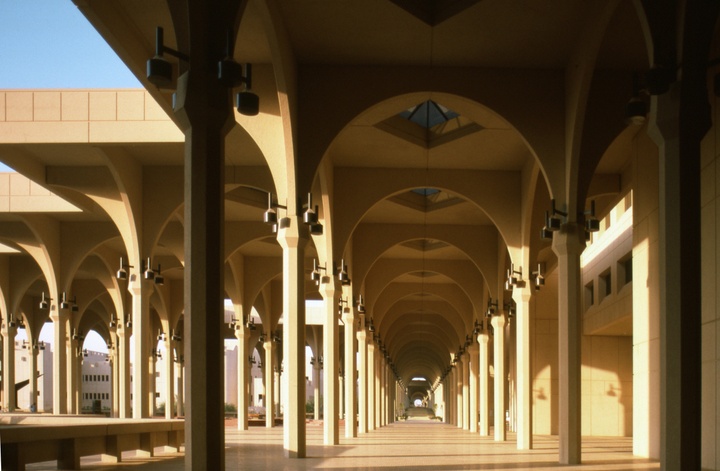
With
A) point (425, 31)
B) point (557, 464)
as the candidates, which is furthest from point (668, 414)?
point (425, 31)

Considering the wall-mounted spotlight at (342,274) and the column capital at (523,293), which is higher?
the wall-mounted spotlight at (342,274)

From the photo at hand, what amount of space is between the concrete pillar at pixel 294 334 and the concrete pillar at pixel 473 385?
25589mm

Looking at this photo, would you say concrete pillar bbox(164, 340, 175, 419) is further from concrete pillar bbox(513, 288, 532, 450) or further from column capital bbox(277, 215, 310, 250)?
column capital bbox(277, 215, 310, 250)

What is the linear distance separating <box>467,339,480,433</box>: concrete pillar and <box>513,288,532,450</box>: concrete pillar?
18232 millimetres

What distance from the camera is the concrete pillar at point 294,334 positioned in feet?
65.3

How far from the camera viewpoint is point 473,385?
46.9m

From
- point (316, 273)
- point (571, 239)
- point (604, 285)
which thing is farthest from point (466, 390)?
point (571, 239)

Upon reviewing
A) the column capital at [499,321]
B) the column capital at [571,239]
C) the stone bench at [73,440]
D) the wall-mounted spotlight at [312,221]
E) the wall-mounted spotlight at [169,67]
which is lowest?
the stone bench at [73,440]

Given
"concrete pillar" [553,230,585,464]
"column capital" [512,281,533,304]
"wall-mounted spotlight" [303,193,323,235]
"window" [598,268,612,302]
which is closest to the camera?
"wall-mounted spotlight" [303,193,323,235]

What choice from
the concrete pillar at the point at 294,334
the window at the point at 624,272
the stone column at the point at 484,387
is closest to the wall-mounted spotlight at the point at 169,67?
the concrete pillar at the point at 294,334

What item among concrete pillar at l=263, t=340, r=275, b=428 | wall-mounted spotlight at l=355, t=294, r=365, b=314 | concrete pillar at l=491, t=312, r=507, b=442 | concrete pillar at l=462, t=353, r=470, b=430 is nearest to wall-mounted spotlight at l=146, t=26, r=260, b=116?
concrete pillar at l=491, t=312, r=507, b=442

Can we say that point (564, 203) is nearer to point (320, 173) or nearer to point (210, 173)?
point (320, 173)

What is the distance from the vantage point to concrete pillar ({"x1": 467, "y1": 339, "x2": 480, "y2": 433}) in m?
45.1

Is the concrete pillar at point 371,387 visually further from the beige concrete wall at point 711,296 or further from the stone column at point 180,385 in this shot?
the beige concrete wall at point 711,296
